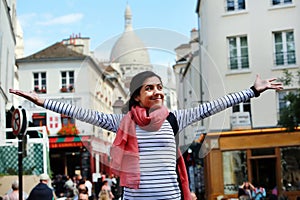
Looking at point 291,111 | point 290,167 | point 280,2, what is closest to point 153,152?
point 291,111

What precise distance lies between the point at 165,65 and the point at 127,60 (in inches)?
11.4

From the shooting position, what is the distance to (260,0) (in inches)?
1136

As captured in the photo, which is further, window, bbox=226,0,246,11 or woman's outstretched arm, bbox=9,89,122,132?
window, bbox=226,0,246,11

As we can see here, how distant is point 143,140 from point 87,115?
0.43 meters

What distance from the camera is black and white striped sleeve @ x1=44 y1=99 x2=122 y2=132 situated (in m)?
4.03

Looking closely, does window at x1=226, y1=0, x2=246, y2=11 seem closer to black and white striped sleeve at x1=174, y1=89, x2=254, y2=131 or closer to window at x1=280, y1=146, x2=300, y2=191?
window at x1=280, y1=146, x2=300, y2=191

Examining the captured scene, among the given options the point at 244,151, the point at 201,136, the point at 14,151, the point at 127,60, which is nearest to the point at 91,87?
the point at 127,60

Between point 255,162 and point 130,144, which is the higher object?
point 130,144

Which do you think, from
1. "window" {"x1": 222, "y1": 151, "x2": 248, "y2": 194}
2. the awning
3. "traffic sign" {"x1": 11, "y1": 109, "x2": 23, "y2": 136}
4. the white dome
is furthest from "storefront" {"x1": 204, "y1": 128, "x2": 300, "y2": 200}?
the white dome

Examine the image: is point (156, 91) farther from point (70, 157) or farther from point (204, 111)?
point (70, 157)

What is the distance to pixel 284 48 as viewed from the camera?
27.8 m

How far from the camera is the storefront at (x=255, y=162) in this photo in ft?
87.8

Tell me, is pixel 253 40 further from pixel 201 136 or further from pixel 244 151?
pixel 201 136

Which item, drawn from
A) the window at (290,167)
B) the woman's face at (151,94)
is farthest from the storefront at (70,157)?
the woman's face at (151,94)
